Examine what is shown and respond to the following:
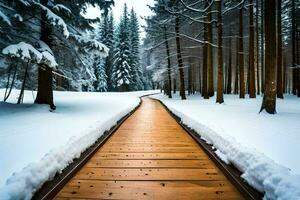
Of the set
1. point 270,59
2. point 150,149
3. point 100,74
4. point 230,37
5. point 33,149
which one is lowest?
point 150,149

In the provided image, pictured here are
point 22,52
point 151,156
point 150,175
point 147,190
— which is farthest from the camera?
point 22,52

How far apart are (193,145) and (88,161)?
9.65 ft

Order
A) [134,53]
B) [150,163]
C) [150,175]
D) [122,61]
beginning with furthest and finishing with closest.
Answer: [134,53], [122,61], [150,163], [150,175]

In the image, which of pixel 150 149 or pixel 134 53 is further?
pixel 134 53

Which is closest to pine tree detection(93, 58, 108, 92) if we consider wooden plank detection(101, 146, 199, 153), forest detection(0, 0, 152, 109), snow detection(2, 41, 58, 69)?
forest detection(0, 0, 152, 109)

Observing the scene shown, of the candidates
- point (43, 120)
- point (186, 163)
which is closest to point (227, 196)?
point (186, 163)

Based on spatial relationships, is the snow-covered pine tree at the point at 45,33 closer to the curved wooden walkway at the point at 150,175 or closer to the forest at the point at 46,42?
the forest at the point at 46,42

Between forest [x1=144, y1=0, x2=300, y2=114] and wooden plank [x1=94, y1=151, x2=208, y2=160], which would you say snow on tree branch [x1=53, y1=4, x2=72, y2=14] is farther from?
wooden plank [x1=94, y1=151, x2=208, y2=160]

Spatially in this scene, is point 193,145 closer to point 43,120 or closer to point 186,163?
point 186,163

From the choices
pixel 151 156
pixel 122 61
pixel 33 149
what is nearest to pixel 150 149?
pixel 151 156

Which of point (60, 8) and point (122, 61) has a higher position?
point (122, 61)

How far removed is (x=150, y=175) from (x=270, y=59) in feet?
26.5

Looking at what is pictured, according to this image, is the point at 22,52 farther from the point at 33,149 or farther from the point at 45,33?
the point at 33,149

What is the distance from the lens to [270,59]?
35.6ft
